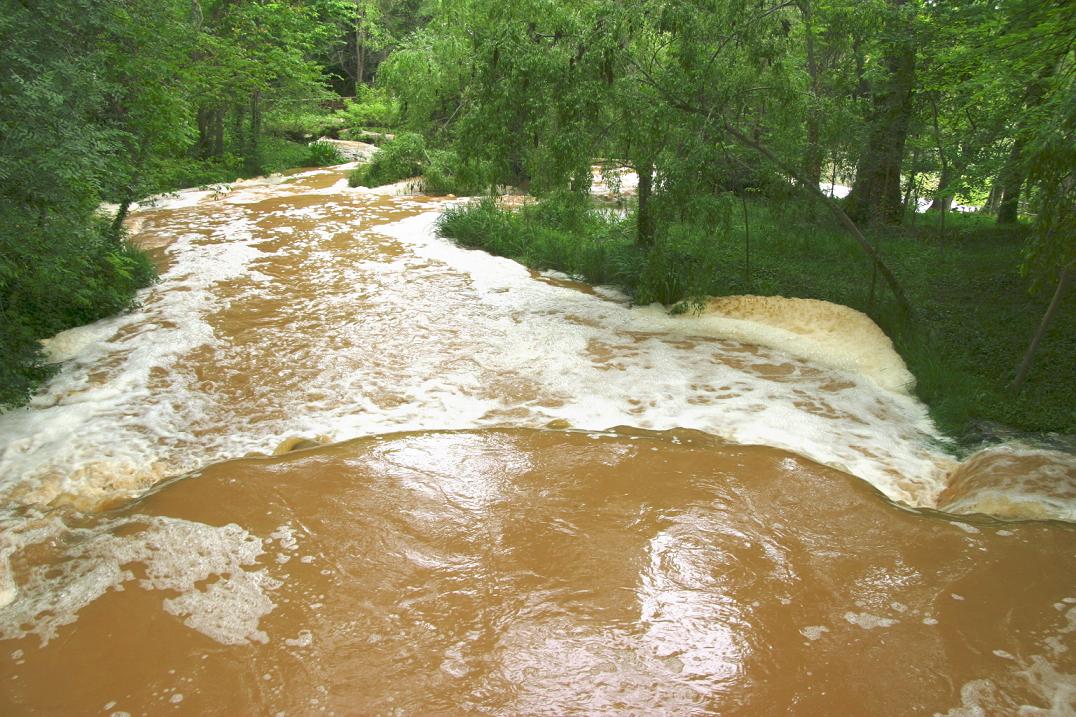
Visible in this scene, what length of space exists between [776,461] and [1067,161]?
287 cm

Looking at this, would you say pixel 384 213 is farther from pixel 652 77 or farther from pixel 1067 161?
pixel 1067 161

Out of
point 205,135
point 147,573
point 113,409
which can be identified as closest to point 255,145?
point 205,135

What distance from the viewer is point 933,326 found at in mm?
7996

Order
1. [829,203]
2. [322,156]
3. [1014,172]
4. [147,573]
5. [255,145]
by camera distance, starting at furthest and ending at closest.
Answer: [322,156], [255,145], [829,203], [1014,172], [147,573]

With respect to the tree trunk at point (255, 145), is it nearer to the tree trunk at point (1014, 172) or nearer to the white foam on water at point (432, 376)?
the white foam on water at point (432, 376)

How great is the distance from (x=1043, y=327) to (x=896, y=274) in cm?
404

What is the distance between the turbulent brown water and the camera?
11.2 ft

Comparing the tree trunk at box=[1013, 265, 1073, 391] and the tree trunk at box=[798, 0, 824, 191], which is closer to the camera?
the tree trunk at box=[1013, 265, 1073, 391]

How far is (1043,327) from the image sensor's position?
5.86 metres

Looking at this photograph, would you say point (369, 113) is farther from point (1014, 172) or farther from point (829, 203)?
point (1014, 172)

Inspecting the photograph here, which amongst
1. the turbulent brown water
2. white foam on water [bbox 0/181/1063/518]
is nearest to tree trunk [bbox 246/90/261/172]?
white foam on water [bbox 0/181/1063/518]

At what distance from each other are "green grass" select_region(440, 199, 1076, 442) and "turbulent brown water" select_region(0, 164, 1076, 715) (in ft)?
1.71

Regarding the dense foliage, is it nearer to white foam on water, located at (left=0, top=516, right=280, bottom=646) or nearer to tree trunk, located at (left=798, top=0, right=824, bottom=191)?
tree trunk, located at (left=798, top=0, right=824, bottom=191)

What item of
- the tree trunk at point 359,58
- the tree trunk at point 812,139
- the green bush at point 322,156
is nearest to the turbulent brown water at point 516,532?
the tree trunk at point 812,139
